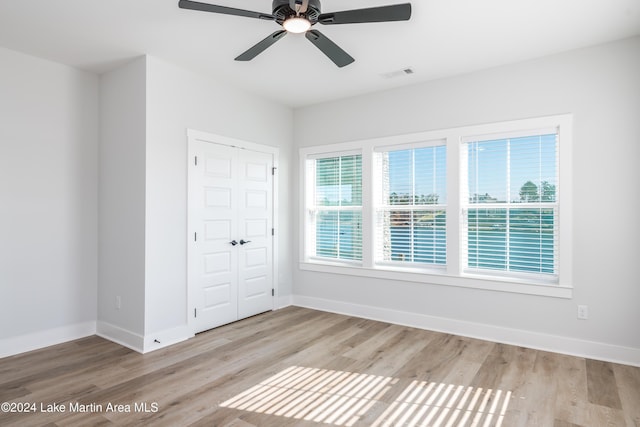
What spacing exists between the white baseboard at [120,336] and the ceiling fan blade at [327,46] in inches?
123

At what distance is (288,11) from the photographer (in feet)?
7.48

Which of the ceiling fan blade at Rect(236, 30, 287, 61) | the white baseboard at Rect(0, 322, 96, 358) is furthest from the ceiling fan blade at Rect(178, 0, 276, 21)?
the white baseboard at Rect(0, 322, 96, 358)

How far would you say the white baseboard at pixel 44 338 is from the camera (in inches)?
136

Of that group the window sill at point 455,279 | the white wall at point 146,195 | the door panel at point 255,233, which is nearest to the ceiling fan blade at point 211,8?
the white wall at point 146,195

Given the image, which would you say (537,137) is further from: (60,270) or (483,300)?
(60,270)

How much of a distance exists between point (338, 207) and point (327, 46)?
8.89 ft

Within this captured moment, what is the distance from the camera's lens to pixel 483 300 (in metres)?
3.92

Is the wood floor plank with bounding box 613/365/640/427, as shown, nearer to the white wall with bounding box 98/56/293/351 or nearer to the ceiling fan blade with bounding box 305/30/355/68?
the ceiling fan blade with bounding box 305/30/355/68

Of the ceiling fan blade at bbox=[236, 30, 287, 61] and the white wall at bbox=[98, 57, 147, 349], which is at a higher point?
the ceiling fan blade at bbox=[236, 30, 287, 61]

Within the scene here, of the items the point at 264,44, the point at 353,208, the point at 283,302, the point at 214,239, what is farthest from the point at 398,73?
the point at 283,302

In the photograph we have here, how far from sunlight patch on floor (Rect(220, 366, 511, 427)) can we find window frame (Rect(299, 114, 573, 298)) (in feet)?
4.55

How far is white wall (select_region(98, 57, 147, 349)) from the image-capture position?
144 inches

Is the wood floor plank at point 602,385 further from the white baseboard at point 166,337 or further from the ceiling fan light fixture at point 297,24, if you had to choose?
the white baseboard at point 166,337

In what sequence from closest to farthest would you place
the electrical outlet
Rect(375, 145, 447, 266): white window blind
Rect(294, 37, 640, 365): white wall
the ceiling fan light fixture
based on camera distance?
the ceiling fan light fixture < Rect(294, 37, 640, 365): white wall < the electrical outlet < Rect(375, 145, 447, 266): white window blind
